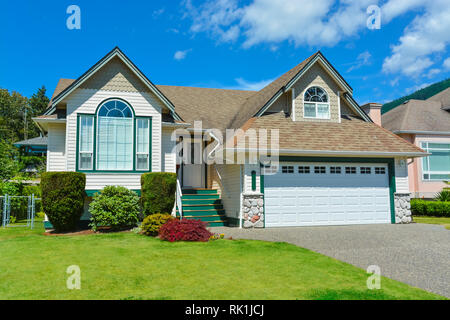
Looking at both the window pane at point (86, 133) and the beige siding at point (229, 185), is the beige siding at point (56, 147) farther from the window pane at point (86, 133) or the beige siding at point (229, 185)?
the beige siding at point (229, 185)

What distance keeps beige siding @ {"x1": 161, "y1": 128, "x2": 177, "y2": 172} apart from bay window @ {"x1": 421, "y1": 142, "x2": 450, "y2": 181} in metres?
16.7

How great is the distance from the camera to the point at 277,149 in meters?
13.0

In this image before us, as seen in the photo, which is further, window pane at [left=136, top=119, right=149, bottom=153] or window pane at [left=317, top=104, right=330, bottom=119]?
window pane at [left=317, top=104, right=330, bottom=119]

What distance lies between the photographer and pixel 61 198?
456 inches

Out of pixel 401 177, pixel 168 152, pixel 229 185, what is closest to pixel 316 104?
pixel 401 177

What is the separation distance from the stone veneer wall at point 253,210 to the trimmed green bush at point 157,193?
2.69 meters

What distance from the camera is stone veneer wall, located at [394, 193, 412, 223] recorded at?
47.3 feet

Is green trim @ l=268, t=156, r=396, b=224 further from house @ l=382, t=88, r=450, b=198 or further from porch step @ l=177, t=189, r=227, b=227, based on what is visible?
house @ l=382, t=88, r=450, b=198

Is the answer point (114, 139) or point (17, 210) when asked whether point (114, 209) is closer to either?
point (114, 139)

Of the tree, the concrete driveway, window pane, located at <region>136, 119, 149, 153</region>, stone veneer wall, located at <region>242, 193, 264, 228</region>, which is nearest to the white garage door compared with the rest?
stone veneer wall, located at <region>242, 193, 264, 228</region>

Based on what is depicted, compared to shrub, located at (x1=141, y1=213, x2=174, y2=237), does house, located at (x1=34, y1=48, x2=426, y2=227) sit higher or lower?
higher

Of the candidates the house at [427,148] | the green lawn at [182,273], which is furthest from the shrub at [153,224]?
the house at [427,148]

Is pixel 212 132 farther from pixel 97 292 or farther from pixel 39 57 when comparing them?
pixel 97 292

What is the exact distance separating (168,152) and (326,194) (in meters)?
6.63
